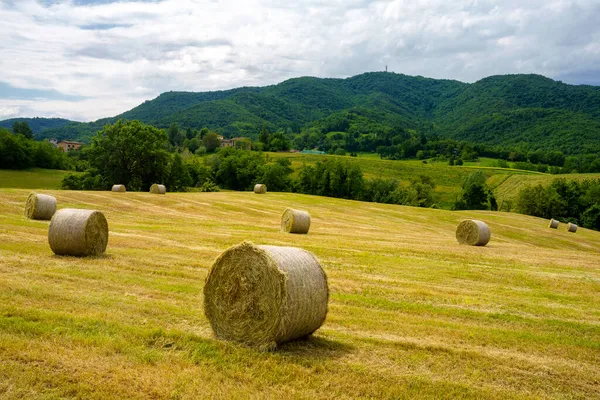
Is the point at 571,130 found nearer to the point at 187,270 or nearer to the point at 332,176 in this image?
the point at 332,176

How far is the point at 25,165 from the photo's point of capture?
81312 millimetres

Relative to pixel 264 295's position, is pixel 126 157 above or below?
above

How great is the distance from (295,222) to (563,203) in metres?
64.1

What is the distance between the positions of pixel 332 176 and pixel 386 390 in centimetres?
7539

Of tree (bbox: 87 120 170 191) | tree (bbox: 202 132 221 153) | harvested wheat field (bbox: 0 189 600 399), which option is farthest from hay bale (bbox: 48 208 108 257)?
tree (bbox: 202 132 221 153)

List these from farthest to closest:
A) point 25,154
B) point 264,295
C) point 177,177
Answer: point 25,154 < point 177,177 < point 264,295

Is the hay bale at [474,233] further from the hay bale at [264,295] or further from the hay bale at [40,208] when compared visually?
the hay bale at [40,208]

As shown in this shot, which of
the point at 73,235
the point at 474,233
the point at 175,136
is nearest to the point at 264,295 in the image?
the point at 73,235

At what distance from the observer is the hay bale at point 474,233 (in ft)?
84.8

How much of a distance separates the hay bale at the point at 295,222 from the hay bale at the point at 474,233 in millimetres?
8338

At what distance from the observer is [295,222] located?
84.5ft

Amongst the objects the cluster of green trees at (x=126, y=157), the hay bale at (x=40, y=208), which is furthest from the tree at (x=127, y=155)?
the hay bale at (x=40, y=208)

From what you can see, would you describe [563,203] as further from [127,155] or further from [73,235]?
[73,235]

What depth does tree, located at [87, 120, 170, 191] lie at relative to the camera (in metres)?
62.1
